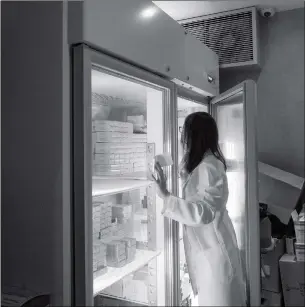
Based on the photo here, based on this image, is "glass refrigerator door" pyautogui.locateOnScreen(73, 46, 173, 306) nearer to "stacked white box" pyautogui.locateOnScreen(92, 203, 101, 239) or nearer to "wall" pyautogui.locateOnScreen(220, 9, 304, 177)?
"stacked white box" pyautogui.locateOnScreen(92, 203, 101, 239)

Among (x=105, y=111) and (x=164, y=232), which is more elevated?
(x=105, y=111)

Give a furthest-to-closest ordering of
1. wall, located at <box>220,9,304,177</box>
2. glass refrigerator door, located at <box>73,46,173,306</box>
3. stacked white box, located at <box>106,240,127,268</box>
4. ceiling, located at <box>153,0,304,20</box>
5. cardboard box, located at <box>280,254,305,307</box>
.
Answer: wall, located at <box>220,9,304,177</box>
ceiling, located at <box>153,0,304,20</box>
cardboard box, located at <box>280,254,305,307</box>
stacked white box, located at <box>106,240,127,268</box>
glass refrigerator door, located at <box>73,46,173,306</box>

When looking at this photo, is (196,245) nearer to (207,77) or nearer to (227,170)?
(227,170)

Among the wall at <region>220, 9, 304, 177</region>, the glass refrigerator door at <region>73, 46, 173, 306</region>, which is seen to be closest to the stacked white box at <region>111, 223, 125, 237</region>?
the glass refrigerator door at <region>73, 46, 173, 306</region>

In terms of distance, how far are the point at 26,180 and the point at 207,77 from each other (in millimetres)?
1452

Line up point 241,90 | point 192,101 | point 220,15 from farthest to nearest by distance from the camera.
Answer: point 220,15, point 192,101, point 241,90

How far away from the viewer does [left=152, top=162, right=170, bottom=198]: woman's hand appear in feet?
5.49

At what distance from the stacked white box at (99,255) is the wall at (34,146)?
35cm

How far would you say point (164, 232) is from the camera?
1.85m

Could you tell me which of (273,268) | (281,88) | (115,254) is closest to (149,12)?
(115,254)

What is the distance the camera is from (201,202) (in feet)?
5.38

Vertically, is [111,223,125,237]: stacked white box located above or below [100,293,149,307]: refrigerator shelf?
above

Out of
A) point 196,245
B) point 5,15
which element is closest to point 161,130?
point 196,245

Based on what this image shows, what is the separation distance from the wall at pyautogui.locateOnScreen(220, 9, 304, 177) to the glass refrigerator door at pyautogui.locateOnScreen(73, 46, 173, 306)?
1233mm
